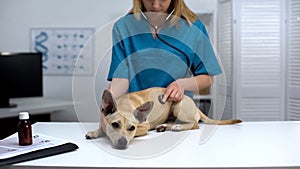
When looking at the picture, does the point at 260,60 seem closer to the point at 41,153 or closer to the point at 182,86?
the point at 182,86

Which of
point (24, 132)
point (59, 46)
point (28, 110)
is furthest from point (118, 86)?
point (59, 46)

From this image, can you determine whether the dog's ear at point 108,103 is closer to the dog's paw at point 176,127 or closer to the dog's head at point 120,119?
the dog's head at point 120,119

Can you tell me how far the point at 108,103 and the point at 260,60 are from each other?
215 centimetres

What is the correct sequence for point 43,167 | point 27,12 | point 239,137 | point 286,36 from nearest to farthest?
point 43,167, point 239,137, point 286,36, point 27,12

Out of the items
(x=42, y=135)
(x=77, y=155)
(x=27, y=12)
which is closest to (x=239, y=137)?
(x=77, y=155)

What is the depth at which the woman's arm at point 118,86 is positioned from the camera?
40.0 inches

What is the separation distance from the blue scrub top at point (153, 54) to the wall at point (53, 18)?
2.20 m

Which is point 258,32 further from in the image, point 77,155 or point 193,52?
point 77,155

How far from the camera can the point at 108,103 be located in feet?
3.05

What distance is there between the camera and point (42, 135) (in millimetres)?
1044

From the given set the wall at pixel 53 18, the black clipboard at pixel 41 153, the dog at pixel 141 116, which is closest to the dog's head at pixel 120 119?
the dog at pixel 141 116

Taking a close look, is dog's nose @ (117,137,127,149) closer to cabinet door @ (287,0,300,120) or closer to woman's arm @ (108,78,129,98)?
woman's arm @ (108,78,129,98)

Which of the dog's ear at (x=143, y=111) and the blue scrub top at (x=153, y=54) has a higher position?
the blue scrub top at (x=153, y=54)

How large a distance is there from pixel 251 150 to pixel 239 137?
16 cm
